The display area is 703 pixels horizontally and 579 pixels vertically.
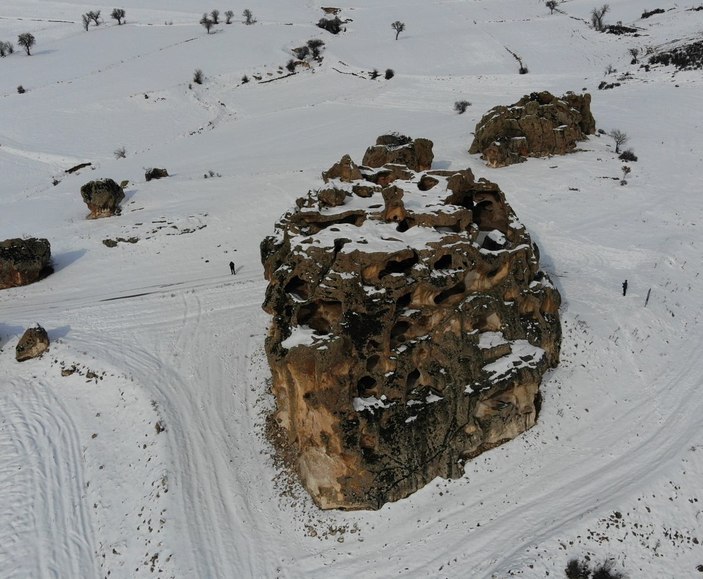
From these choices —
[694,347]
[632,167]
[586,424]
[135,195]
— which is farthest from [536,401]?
[135,195]

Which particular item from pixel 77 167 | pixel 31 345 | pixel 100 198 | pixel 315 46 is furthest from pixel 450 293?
pixel 315 46

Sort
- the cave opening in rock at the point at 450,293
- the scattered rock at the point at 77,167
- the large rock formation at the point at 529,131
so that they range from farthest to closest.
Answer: the scattered rock at the point at 77,167 → the large rock formation at the point at 529,131 → the cave opening in rock at the point at 450,293

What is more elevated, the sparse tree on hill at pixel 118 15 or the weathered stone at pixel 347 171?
the sparse tree on hill at pixel 118 15

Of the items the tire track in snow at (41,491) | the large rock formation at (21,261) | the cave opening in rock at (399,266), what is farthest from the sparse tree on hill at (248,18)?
the cave opening in rock at (399,266)

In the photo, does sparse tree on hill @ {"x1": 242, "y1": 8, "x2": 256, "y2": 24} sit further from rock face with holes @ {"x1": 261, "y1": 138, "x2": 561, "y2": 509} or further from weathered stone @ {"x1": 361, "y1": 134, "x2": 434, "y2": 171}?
rock face with holes @ {"x1": 261, "y1": 138, "x2": 561, "y2": 509}

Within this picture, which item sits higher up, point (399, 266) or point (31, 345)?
point (399, 266)

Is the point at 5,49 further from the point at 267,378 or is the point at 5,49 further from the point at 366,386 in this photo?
the point at 366,386

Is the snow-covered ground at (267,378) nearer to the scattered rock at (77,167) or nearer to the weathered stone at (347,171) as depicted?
the scattered rock at (77,167)
